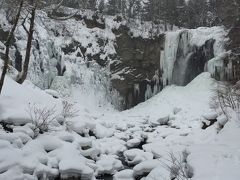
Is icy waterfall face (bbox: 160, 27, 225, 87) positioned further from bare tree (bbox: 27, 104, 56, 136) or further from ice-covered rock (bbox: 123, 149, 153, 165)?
bare tree (bbox: 27, 104, 56, 136)

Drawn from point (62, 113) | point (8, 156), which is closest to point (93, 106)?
point (62, 113)

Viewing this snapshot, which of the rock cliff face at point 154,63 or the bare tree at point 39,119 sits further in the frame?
the rock cliff face at point 154,63

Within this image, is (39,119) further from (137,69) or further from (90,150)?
(137,69)

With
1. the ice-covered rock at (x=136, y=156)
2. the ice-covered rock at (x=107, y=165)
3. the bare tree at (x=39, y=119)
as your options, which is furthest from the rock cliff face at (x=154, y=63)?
the bare tree at (x=39, y=119)

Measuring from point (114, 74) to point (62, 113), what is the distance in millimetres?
15078

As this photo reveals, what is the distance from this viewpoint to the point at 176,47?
25859 millimetres

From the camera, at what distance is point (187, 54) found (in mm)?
25406

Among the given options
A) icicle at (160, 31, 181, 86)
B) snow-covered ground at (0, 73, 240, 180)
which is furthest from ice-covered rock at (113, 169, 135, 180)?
icicle at (160, 31, 181, 86)

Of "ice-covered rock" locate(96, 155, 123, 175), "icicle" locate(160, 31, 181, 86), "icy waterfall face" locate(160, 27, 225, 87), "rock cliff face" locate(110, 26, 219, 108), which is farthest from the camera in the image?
"icicle" locate(160, 31, 181, 86)

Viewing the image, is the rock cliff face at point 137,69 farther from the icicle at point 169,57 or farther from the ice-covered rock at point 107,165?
the ice-covered rock at point 107,165

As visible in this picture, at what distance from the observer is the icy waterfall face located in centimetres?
2453

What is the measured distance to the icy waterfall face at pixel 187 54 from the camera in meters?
24.5

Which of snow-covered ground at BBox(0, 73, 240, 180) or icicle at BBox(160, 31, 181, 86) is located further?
icicle at BBox(160, 31, 181, 86)

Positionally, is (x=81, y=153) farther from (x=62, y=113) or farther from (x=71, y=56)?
(x=71, y=56)
